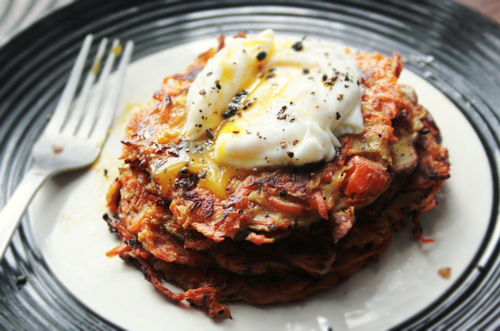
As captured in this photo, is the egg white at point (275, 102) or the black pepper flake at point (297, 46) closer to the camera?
the egg white at point (275, 102)

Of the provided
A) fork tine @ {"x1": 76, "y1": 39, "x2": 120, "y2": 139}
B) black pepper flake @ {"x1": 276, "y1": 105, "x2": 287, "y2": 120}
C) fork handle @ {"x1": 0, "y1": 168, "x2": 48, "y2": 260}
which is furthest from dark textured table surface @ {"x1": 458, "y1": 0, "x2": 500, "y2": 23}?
fork handle @ {"x1": 0, "y1": 168, "x2": 48, "y2": 260}

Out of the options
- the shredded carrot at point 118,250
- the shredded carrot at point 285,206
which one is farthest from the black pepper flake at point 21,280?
the shredded carrot at point 285,206

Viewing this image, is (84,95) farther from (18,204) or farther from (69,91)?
(18,204)

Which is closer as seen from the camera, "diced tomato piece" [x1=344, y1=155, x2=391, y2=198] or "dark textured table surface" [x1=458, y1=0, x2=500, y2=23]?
"diced tomato piece" [x1=344, y1=155, x2=391, y2=198]

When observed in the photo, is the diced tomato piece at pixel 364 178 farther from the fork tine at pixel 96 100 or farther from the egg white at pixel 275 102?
the fork tine at pixel 96 100

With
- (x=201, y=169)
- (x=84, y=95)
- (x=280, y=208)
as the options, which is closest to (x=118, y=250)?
(x=201, y=169)

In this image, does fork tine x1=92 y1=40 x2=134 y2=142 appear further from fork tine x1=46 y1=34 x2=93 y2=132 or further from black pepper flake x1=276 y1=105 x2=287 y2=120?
black pepper flake x1=276 y1=105 x2=287 y2=120
